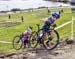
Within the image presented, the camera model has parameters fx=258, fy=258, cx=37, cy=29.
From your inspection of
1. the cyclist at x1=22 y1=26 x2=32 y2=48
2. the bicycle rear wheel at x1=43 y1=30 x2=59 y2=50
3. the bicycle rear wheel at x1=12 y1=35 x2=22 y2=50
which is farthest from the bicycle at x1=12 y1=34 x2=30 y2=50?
the bicycle rear wheel at x1=43 y1=30 x2=59 y2=50

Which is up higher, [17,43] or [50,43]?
[50,43]

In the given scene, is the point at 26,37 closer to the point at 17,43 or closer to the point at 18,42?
the point at 18,42

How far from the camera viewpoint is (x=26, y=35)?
9.23m

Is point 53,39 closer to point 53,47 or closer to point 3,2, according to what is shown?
point 53,47

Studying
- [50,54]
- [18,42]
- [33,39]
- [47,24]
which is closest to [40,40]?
[33,39]

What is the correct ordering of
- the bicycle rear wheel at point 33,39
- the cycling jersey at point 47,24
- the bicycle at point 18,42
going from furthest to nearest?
the bicycle at point 18,42
the bicycle rear wheel at point 33,39
the cycling jersey at point 47,24

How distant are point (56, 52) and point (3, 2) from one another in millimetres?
70762

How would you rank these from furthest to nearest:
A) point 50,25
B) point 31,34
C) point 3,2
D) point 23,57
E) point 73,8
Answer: point 3,2 < point 73,8 < point 31,34 < point 50,25 < point 23,57

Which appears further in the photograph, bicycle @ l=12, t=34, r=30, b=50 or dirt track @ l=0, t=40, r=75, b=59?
bicycle @ l=12, t=34, r=30, b=50

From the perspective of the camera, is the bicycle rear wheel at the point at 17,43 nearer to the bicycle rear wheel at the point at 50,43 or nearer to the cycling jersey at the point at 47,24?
the bicycle rear wheel at the point at 50,43

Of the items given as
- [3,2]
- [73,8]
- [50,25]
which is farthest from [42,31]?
[3,2]

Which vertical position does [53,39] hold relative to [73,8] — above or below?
above

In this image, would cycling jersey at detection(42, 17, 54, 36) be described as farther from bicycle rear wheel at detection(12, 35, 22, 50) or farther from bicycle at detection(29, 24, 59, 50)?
bicycle rear wheel at detection(12, 35, 22, 50)

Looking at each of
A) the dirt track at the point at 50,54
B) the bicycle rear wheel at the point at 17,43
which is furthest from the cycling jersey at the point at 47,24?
the bicycle rear wheel at the point at 17,43
